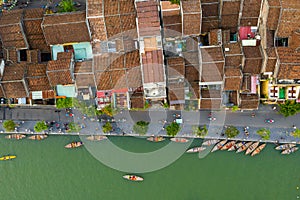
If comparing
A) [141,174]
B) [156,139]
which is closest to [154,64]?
[156,139]

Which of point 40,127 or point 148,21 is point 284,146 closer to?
point 148,21

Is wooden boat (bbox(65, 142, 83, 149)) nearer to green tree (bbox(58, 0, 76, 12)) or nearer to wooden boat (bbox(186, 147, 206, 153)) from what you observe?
wooden boat (bbox(186, 147, 206, 153))

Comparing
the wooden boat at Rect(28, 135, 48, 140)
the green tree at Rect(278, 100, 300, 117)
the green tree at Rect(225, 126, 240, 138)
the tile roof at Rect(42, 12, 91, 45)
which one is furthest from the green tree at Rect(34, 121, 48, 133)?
the green tree at Rect(278, 100, 300, 117)

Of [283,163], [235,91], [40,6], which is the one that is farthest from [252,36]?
[40,6]

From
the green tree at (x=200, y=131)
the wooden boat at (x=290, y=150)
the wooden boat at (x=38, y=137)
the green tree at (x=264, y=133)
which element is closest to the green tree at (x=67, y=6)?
the wooden boat at (x=38, y=137)

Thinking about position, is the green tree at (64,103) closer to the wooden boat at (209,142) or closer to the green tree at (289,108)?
the wooden boat at (209,142)

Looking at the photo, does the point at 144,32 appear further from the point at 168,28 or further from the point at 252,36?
the point at 252,36

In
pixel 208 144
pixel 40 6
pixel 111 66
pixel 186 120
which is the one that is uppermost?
pixel 40 6
